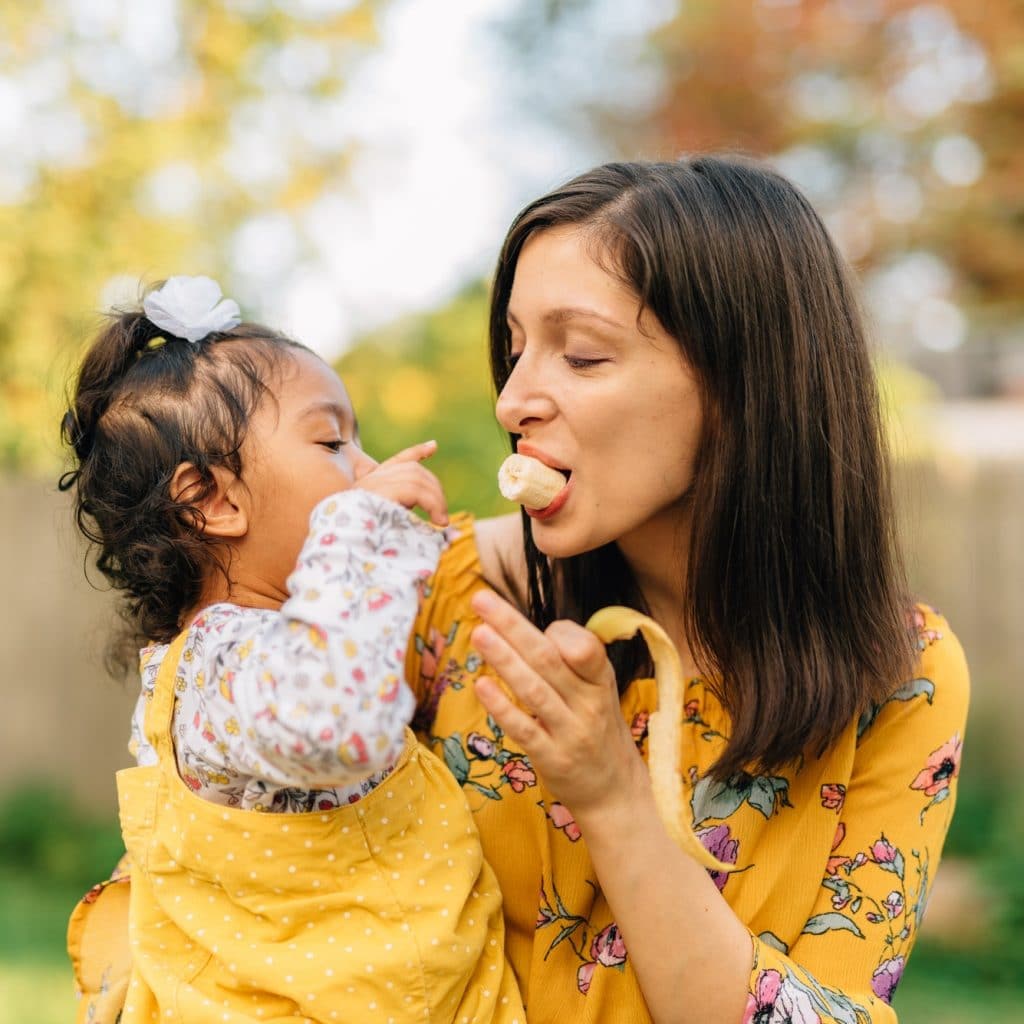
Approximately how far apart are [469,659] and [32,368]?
15.0 feet

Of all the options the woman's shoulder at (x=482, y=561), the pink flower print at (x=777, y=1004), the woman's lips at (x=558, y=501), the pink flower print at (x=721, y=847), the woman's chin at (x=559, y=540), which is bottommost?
the pink flower print at (x=777, y=1004)

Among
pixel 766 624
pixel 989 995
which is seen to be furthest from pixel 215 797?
pixel 989 995

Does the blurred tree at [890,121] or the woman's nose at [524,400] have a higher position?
the blurred tree at [890,121]

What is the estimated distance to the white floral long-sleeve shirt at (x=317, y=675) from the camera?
1424 millimetres

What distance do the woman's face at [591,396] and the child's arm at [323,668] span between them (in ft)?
0.74

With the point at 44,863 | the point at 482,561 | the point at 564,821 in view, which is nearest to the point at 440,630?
the point at 482,561

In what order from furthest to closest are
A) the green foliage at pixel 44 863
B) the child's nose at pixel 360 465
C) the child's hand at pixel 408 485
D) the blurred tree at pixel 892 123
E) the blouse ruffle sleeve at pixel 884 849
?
1. the blurred tree at pixel 892 123
2. the green foliage at pixel 44 863
3. the child's nose at pixel 360 465
4. the blouse ruffle sleeve at pixel 884 849
5. the child's hand at pixel 408 485

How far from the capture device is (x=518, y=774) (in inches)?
77.0

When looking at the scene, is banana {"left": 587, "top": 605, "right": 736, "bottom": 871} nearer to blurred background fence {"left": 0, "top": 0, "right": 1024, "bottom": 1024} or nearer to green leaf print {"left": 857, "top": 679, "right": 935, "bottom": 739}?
green leaf print {"left": 857, "top": 679, "right": 935, "bottom": 739}

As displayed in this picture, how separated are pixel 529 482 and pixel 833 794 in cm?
66

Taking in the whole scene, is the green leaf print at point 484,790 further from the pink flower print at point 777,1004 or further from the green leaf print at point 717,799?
the pink flower print at point 777,1004

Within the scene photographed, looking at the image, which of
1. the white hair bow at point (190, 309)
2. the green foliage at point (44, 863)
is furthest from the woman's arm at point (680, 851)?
the green foliage at point (44, 863)

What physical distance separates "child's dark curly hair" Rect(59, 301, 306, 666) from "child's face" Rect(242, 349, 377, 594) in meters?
0.03

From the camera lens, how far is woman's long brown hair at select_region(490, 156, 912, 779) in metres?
Answer: 1.79
